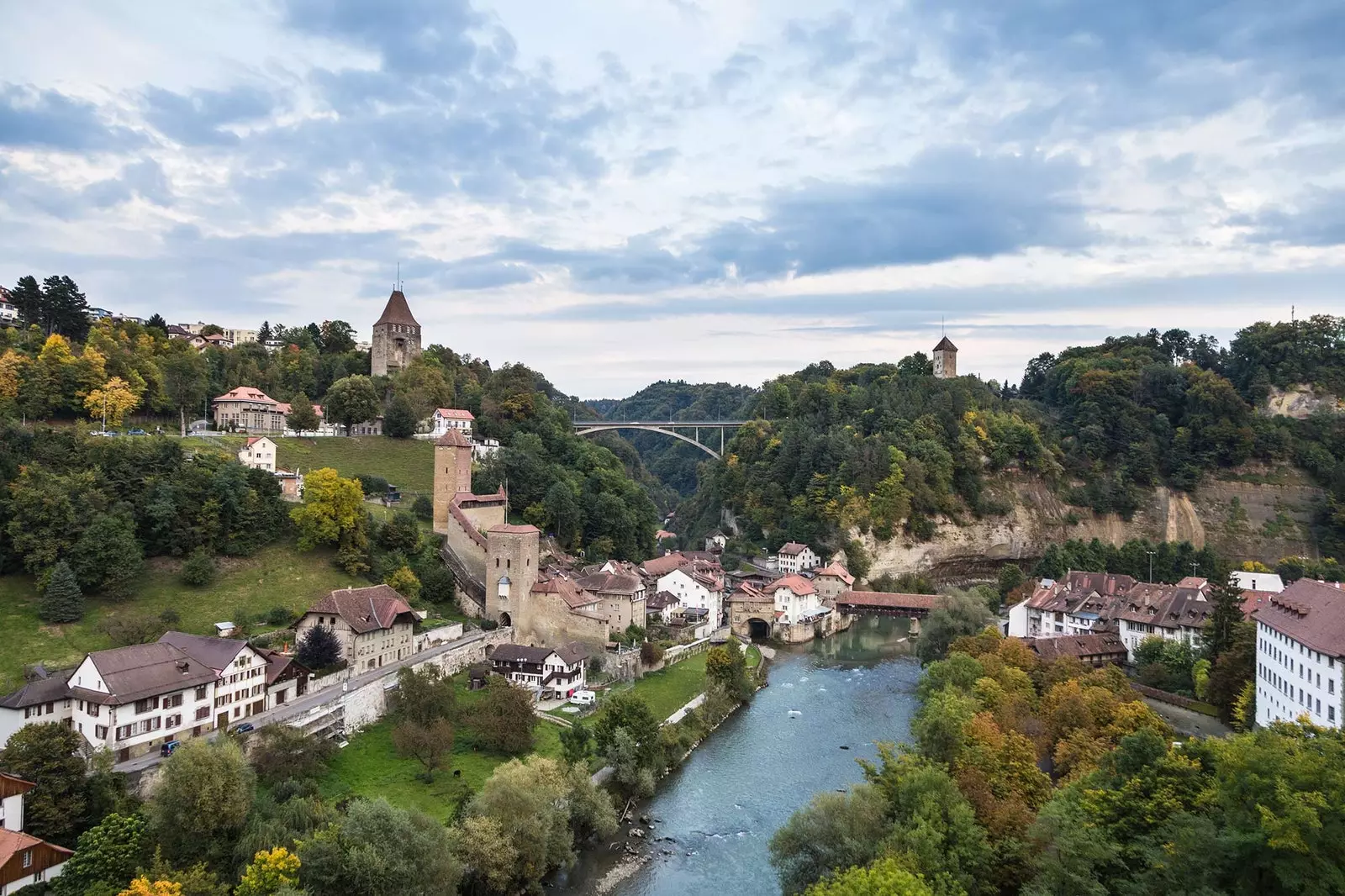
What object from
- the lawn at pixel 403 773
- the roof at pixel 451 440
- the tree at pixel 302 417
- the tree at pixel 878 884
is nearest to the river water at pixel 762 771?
the lawn at pixel 403 773

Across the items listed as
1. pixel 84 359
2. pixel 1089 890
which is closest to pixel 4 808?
pixel 1089 890

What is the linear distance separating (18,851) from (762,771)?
21158 mm

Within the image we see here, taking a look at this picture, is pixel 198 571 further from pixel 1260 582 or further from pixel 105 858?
pixel 1260 582

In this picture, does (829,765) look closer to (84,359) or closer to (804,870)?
(804,870)

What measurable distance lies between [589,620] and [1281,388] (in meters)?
75.1

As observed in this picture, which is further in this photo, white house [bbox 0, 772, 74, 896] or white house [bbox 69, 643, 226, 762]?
white house [bbox 69, 643, 226, 762]

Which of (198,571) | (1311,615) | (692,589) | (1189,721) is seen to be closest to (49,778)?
(198,571)

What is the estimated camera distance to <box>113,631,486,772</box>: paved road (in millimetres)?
22844

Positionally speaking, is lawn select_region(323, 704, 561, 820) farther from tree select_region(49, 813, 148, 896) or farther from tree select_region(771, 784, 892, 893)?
Result: tree select_region(771, 784, 892, 893)

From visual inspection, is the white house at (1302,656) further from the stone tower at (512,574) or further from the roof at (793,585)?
the roof at (793,585)

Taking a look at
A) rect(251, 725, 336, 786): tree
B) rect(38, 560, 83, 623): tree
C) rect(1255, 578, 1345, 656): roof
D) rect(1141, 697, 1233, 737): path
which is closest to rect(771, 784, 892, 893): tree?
rect(251, 725, 336, 786): tree

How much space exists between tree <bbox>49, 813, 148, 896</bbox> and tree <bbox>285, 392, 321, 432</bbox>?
36.7m

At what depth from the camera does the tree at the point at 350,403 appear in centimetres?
5634

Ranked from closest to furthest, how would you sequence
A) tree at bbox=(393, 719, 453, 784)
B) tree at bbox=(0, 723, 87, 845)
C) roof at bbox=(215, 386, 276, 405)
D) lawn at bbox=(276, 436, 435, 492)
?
tree at bbox=(0, 723, 87, 845) < tree at bbox=(393, 719, 453, 784) < lawn at bbox=(276, 436, 435, 492) < roof at bbox=(215, 386, 276, 405)
